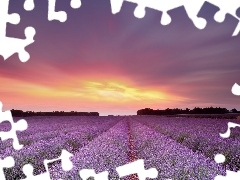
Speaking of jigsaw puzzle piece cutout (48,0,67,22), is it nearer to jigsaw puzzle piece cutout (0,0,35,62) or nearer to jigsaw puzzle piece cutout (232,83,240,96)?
jigsaw puzzle piece cutout (0,0,35,62)

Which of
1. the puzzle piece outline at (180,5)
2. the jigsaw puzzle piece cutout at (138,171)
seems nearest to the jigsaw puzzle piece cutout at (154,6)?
the puzzle piece outline at (180,5)

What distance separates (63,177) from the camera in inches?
263

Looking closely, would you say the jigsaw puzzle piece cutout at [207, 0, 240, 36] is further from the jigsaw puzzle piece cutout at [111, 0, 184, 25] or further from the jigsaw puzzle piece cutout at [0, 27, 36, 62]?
the jigsaw puzzle piece cutout at [0, 27, 36, 62]

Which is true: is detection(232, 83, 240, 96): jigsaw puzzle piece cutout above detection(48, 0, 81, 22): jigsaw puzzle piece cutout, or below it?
below

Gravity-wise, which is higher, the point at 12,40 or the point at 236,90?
the point at 12,40

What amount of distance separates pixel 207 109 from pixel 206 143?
8555 centimetres

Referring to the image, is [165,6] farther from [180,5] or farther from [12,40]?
[12,40]

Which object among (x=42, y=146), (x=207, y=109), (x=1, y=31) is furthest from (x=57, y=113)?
(x=1, y=31)

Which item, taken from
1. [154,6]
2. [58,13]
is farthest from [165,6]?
[58,13]

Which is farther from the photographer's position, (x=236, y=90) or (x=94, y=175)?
(x=94, y=175)

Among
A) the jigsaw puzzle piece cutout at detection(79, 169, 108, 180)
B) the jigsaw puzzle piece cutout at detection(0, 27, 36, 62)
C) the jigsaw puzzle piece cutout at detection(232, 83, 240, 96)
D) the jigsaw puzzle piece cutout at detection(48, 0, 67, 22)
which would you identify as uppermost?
the jigsaw puzzle piece cutout at detection(48, 0, 67, 22)

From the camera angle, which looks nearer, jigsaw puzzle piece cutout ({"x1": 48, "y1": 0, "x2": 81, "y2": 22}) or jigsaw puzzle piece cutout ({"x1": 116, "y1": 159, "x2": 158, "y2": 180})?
jigsaw puzzle piece cutout ({"x1": 48, "y1": 0, "x2": 81, "y2": 22})

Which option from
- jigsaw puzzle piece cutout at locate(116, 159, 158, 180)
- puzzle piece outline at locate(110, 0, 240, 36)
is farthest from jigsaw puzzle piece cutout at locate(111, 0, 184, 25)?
jigsaw puzzle piece cutout at locate(116, 159, 158, 180)

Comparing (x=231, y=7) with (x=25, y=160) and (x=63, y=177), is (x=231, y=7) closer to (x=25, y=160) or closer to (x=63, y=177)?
(x=63, y=177)
